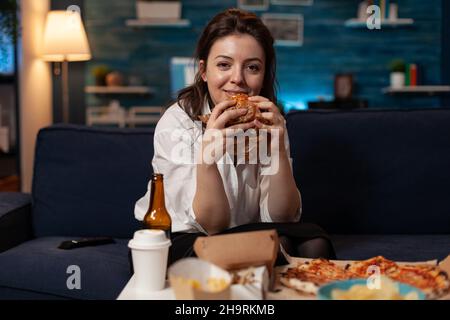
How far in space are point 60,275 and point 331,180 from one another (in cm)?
103

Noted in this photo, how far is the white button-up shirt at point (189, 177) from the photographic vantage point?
5.64 ft

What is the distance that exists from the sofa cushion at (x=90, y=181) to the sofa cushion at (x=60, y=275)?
33cm

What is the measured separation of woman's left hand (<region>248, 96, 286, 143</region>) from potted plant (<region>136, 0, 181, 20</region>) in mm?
4335

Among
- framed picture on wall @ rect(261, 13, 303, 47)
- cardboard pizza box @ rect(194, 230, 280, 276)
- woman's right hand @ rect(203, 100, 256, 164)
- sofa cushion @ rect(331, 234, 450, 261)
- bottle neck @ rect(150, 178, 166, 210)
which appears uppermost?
framed picture on wall @ rect(261, 13, 303, 47)

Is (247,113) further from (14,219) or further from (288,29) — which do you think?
(288,29)

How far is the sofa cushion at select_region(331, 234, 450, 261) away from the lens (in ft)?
6.14

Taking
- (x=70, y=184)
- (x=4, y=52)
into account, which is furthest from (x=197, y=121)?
(x=4, y=52)

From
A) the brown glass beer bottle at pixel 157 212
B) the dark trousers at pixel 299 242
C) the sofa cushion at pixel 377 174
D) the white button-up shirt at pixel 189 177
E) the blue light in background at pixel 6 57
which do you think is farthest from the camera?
the blue light in background at pixel 6 57

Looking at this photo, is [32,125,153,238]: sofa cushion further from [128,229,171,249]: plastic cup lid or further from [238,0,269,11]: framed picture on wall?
[238,0,269,11]: framed picture on wall

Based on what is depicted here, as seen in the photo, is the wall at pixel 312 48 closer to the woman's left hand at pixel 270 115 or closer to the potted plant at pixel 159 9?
the potted plant at pixel 159 9

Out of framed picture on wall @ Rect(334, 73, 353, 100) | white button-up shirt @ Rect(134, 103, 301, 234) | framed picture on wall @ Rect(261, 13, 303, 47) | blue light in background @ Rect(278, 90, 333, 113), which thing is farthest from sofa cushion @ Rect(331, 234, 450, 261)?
framed picture on wall @ Rect(261, 13, 303, 47)

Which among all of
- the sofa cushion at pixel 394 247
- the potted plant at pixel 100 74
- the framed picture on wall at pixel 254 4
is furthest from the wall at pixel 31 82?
the sofa cushion at pixel 394 247

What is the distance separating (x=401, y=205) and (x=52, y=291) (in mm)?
1265

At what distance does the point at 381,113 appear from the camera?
2268 mm
